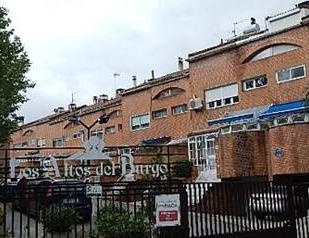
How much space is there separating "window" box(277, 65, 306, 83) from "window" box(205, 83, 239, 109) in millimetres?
3651

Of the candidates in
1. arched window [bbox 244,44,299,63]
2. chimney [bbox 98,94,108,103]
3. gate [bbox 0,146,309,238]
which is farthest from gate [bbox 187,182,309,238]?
chimney [bbox 98,94,108,103]

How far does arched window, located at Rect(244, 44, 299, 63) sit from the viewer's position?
104ft

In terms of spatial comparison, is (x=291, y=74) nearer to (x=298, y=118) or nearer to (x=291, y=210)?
(x=298, y=118)

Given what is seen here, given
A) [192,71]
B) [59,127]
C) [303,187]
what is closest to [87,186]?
[303,187]

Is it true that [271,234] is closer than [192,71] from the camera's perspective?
Yes

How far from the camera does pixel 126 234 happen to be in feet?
41.4

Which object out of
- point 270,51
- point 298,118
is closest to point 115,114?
point 270,51

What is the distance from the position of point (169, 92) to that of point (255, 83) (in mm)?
9712

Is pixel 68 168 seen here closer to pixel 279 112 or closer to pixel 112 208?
pixel 112 208

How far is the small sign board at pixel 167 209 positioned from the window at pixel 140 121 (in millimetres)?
31449

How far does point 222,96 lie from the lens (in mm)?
35656

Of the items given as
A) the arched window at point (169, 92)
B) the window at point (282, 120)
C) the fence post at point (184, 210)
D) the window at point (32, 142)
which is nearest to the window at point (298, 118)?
the window at point (282, 120)

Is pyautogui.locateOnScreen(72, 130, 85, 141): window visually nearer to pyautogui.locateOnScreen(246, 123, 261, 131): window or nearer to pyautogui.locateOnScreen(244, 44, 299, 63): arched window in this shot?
pyautogui.locateOnScreen(244, 44, 299, 63): arched window

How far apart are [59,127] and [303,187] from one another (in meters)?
48.0
